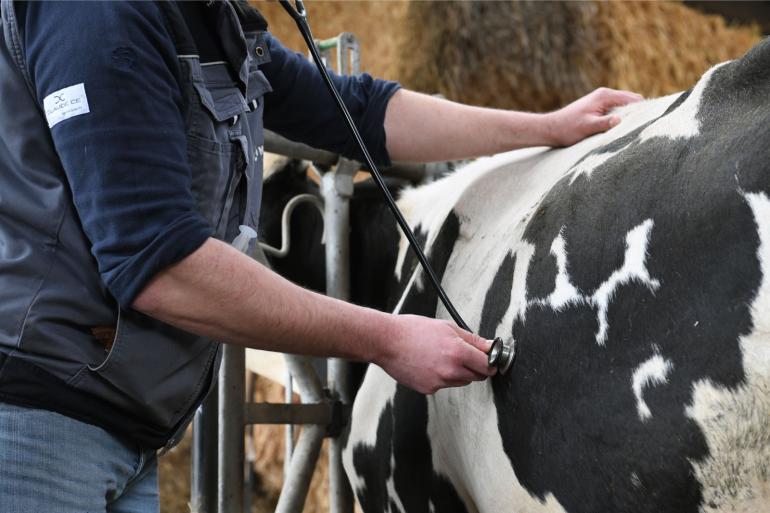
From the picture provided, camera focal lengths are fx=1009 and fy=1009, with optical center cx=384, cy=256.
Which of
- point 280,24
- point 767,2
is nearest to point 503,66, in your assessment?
point 280,24

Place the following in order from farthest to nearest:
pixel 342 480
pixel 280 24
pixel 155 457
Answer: pixel 280 24, pixel 342 480, pixel 155 457

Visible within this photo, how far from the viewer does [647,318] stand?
946 mm

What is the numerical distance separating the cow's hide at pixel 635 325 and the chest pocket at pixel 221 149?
1.02ft

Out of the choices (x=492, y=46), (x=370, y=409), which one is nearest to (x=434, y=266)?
(x=370, y=409)

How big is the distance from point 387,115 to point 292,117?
15cm

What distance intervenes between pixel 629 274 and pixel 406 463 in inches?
20.8

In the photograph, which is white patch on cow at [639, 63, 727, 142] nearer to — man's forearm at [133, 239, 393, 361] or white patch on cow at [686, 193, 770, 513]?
white patch on cow at [686, 193, 770, 513]

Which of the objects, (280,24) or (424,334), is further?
(280,24)

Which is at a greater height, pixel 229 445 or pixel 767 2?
pixel 767 2

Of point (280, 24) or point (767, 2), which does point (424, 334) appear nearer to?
point (280, 24)

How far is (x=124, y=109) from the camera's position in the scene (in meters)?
1.00

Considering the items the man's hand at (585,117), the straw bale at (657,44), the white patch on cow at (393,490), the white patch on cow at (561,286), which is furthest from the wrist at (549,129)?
the straw bale at (657,44)

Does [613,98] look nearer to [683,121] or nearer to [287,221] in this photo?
[683,121]

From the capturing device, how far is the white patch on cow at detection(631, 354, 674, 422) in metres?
0.92
